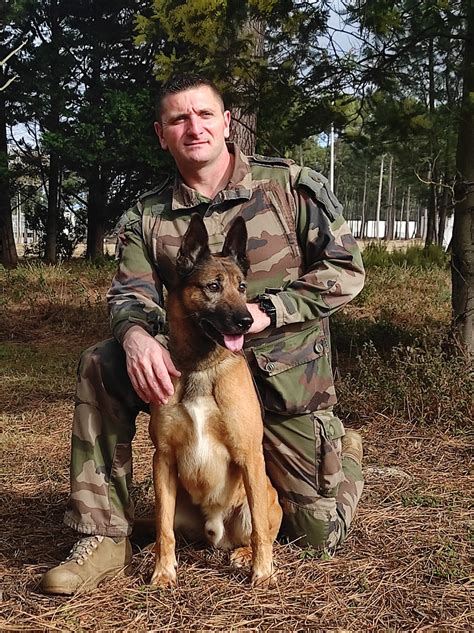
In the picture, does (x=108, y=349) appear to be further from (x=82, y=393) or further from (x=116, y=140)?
(x=116, y=140)

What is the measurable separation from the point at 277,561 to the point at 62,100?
16838mm

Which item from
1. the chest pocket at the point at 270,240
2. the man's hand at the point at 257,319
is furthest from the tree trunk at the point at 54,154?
the man's hand at the point at 257,319

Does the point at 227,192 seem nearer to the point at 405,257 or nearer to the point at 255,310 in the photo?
the point at 255,310

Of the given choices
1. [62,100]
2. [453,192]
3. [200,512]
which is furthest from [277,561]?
[62,100]

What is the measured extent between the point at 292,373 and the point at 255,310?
0.42m

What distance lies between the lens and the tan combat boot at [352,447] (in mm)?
3749

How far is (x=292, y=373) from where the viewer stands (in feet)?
10.5

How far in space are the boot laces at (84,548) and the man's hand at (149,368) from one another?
69 centimetres

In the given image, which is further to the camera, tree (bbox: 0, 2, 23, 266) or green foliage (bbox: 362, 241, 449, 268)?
tree (bbox: 0, 2, 23, 266)

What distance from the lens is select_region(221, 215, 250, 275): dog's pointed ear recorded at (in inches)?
115

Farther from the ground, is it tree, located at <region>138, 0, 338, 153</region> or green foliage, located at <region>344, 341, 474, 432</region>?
tree, located at <region>138, 0, 338, 153</region>

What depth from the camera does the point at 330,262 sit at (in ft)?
10.6

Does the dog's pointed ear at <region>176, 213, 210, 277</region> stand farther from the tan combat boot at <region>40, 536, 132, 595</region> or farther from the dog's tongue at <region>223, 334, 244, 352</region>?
the tan combat boot at <region>40, 536, 132, 595</region>

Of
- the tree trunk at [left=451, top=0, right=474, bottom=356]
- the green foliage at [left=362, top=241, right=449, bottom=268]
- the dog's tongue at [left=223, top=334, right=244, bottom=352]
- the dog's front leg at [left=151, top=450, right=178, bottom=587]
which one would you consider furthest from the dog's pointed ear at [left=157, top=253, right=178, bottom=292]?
the green foliage at [left=362, top=241, right=449, bottom=268]
